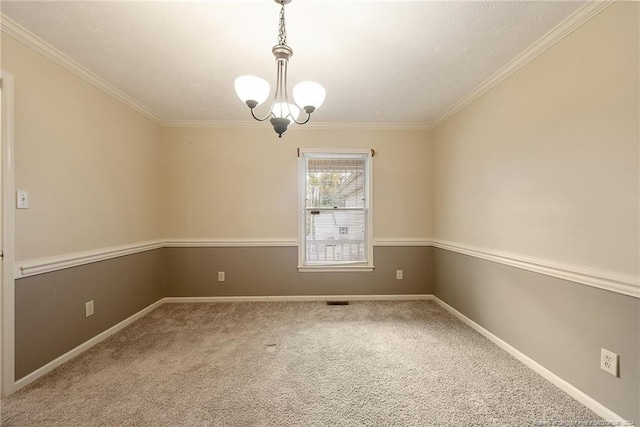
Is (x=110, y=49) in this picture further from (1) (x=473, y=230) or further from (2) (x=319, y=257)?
(1) (x=473, y=230)

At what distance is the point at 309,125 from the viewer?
131 inches

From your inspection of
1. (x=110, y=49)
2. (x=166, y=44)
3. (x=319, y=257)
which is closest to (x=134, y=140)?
(x=110, y=49)

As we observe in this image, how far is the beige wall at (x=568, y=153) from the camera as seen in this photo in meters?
1.33

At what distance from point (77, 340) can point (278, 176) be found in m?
2.44

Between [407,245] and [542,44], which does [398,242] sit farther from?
[542,44]

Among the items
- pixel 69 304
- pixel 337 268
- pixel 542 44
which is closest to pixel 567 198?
pixel 542 44

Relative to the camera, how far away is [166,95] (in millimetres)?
2572

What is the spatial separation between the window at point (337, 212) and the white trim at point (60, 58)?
203cm

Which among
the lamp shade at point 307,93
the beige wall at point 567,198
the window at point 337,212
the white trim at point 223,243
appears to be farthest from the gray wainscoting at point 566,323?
the white trim at point 223,243

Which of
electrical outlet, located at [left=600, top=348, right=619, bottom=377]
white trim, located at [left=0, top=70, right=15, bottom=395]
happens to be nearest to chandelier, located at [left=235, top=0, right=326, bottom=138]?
white trim, located at [left=0, top=70, right=15, bottom=395]

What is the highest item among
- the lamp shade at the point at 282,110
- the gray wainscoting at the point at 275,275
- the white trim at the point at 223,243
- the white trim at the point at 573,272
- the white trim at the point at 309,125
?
the white trim at the point at 309,125

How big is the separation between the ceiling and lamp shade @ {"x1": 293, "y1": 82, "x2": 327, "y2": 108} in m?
0.45

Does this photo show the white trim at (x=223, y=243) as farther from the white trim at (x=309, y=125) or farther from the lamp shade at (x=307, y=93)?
the lamp shade at (x=307, y=93)

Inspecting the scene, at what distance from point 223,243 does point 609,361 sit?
3457 mm
